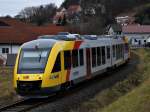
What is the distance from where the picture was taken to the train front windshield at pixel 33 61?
22.4m

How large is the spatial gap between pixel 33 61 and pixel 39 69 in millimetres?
602

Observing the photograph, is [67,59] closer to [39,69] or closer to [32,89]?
[39,69]

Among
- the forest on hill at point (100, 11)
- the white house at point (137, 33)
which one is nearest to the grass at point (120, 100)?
the forest on hill at point (100, 11)

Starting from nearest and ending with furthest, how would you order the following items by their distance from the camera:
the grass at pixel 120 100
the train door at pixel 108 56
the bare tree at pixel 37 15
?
1. the grass at pixel 120 100
2. the train door at pixel 108 56
3. the bare tree at pixel 37 15

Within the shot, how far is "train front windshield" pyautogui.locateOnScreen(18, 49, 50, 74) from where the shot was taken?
2236 centimetres

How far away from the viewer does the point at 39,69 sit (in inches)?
878

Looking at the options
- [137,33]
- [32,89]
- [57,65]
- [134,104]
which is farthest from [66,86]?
[137,33]

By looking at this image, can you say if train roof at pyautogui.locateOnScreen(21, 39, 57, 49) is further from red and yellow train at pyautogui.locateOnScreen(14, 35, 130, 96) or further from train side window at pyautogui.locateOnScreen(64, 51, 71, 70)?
train side window at pyautogui.locateOnScreen(64, 51, 71, 70)

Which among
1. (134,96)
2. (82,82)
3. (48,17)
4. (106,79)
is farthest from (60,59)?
(48,17)

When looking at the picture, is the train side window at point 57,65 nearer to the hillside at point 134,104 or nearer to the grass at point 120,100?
the grass at point 120,100

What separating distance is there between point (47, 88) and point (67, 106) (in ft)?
4.38

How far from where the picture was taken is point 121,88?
27.2 metres

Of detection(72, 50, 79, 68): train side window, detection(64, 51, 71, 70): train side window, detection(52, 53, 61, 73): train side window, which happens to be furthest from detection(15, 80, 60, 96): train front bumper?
detection(72, 50, 79, 68): train side window

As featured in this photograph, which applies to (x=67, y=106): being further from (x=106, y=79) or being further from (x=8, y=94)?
(x=106, y=79)
